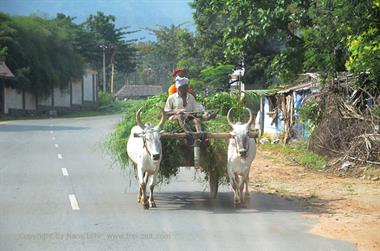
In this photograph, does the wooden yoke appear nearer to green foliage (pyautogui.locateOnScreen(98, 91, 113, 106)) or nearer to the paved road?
the paved road

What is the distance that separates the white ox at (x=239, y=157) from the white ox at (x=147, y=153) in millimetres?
1179

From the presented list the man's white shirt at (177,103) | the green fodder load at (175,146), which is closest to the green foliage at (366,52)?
the green fodder load at (175,146)

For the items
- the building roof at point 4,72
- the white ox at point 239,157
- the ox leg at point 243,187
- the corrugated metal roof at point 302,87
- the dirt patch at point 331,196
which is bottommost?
the dirt patch at point 331,196

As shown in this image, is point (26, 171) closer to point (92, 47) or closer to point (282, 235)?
point (282, 235)

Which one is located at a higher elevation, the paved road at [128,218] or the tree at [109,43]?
the tree at [109,43]

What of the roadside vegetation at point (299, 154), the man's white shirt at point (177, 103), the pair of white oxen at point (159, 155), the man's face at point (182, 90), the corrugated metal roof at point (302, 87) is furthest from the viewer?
the corrugated metal roof at point (302, 87)

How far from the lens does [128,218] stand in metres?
10.2

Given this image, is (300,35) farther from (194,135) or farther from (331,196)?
(194,135)

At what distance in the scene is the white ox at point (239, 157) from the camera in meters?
11.0

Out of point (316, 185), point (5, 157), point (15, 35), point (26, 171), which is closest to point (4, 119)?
point (15, 35)

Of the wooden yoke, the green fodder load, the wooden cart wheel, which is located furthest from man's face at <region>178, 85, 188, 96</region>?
the wooden cart wheel

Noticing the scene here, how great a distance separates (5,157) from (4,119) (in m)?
32.8

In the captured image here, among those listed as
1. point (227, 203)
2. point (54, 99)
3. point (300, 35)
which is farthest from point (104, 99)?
point (227, 203)

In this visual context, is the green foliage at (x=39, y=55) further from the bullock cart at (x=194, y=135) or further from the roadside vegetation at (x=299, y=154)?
the bullock cart at (x=194, y=135)
